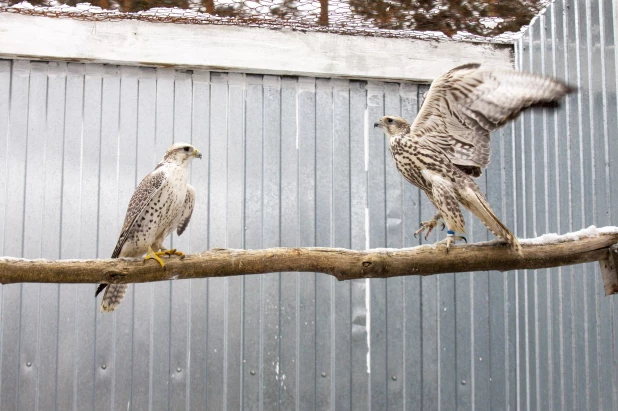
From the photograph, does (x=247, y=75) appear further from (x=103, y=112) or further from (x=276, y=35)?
(x=103, y=112)

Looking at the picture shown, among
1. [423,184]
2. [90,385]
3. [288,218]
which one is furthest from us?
[288,218]

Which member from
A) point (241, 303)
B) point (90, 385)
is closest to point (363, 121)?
point (241, 303)

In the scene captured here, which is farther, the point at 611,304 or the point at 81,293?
the point at 81,293

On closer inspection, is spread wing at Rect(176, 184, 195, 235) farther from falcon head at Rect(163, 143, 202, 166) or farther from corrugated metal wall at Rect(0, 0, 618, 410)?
corrugated metal wall at Rect(0, 0, 618, 410)

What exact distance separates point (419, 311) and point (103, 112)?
2606mm

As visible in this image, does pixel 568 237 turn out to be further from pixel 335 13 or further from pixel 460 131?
pixel 335 13

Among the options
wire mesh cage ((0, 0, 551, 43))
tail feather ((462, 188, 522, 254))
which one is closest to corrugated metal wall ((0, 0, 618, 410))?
wire mesh cage ((0, 0, 551, 43))

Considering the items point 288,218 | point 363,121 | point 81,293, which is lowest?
point 81,293

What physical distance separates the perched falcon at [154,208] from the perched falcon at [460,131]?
1.19m

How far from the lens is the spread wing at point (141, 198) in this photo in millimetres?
3688

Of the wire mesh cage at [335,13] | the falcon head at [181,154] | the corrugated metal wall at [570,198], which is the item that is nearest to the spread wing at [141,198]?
the falcon head at [181,154]

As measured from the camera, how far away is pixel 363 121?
4.91m

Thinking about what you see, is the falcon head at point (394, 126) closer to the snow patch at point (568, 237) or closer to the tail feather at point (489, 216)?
the tail feather at point (489, 216)

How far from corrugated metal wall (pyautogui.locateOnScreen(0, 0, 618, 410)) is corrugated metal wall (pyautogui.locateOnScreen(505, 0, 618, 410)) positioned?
2 cm
